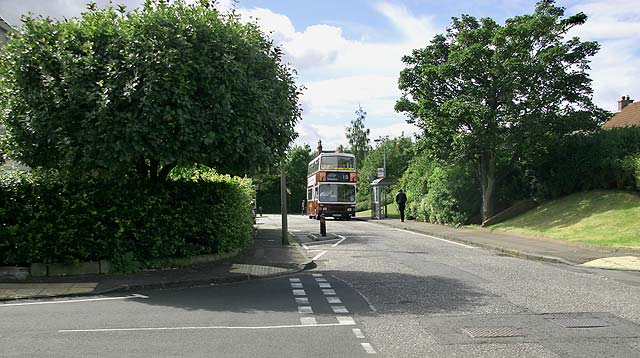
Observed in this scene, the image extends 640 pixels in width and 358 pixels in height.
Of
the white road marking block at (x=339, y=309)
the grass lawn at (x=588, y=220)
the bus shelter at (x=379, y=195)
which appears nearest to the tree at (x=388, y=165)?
the bus shelter at (x=379, y=195)

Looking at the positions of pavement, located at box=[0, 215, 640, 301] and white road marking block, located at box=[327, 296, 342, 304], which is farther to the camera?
pavement, located at box=[0, 215, 640, 301]

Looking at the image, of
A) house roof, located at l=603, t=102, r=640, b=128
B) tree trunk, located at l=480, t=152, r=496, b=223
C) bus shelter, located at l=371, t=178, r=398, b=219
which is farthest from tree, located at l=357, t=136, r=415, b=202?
tree trunk, located at l=480, t=152, r=496, b=223

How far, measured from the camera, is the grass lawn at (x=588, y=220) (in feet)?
62.7

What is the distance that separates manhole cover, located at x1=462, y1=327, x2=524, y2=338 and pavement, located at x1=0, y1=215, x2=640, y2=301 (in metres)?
6.03

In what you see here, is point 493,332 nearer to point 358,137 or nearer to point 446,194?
point 446,194

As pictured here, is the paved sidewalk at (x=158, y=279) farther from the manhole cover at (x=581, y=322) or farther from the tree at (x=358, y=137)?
the tree at (x=358, y=137)

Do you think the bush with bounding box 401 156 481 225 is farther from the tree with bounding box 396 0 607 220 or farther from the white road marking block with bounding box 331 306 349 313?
the white road marking block with bounding box 331 306 349 313

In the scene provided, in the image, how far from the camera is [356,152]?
88.2m

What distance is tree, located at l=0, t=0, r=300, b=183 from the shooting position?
1121 centimetres

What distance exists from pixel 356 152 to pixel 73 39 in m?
77.1

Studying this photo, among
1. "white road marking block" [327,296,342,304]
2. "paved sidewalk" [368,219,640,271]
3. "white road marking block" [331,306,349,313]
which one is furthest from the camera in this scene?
"paved sidewalk" [368,219,640,271]

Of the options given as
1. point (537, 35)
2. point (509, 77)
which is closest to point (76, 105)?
point (509, 77)

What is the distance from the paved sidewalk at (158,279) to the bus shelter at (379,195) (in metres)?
25.8

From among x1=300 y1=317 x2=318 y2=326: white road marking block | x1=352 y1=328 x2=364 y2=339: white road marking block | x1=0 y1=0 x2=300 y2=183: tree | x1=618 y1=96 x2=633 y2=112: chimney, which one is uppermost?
x1=618 y1=96 x2=633 y2=112: chimney
